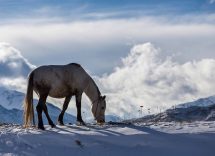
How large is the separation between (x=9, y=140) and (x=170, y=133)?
599 cm

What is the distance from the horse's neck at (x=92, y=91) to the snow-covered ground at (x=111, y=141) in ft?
12.9

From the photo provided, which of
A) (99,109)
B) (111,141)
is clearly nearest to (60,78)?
(99,109)

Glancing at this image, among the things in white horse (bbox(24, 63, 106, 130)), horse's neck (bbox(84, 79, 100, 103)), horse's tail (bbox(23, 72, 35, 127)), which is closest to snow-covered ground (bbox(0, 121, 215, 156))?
horse's tail (bbox(23, 72, 35, 127))

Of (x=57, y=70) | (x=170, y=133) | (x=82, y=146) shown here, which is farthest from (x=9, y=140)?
(x=170, y=133)

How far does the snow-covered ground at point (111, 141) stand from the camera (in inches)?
862

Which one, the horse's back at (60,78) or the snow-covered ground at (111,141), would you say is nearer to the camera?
the snow-covered ground at (111,141)

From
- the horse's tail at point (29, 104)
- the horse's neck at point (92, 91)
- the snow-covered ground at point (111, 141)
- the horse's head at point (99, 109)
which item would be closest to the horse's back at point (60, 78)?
the horse's tail at point (29, 104)

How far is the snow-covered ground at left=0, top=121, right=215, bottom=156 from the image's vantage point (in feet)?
71.8

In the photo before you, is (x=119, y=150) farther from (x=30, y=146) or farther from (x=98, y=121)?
(x=98, y=121)

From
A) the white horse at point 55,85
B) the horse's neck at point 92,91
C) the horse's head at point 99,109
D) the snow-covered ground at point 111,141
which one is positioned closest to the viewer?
the snow-covered ground at point 111,141

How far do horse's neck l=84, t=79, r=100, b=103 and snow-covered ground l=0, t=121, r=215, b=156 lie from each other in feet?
12.9

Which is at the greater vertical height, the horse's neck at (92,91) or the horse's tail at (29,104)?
the horse's neck at (92,91)

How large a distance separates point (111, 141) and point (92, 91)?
5.80 m

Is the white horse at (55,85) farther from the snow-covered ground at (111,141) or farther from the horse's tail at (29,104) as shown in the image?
the snow-covered ground at (111,141)
